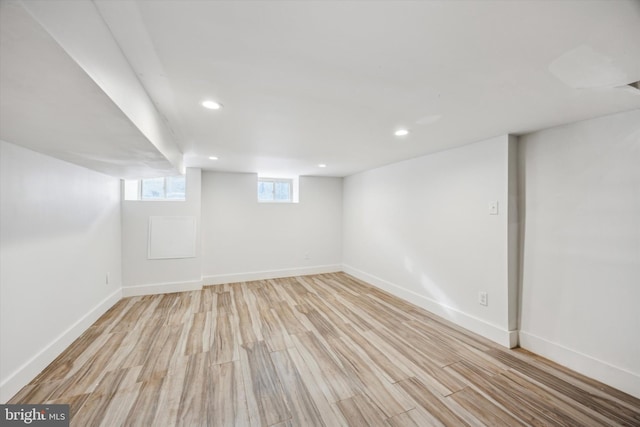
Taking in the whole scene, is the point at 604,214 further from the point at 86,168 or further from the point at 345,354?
the point at 86,168

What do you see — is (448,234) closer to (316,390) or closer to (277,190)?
(316,390)

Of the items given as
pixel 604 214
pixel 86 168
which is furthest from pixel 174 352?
pixel 604 214

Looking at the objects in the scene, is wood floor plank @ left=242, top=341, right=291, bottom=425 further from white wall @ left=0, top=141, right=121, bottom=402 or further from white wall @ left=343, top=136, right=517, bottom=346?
white wall @ left=343, top=136, right=517, bottom=346

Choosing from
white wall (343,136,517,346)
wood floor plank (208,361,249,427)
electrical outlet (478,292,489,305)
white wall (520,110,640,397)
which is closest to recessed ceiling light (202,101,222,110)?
wood floor plank (208,361,249,427)

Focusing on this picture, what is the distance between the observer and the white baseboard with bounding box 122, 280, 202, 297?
11.9 feet

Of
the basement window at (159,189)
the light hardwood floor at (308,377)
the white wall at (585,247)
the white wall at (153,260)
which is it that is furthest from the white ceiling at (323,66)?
the basement window at (159,189)

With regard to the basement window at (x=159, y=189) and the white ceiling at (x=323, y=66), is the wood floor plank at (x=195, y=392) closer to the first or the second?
the white ceiling at (x=323, y=66)

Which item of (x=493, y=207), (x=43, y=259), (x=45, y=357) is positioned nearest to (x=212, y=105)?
(x=43, y=259)

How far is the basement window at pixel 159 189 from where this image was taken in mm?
3889

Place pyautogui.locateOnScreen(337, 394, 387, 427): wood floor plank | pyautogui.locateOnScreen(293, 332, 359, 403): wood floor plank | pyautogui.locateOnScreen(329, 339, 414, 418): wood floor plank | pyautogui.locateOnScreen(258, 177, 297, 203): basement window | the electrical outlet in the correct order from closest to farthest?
pyautogui.locateOnScreen(337, 394, 387, 427): wood floor plank < pyautogui.locateOnScreen(329, 339, 414, 418): wood floor plank < pyautogui.locateOnScreen(293, 332, 359, 403): wood floor plank < the electrical outlet < pyautogui.locateOnScreen(258, 177, 297, 203): basement window

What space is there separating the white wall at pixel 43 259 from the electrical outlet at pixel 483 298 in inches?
154

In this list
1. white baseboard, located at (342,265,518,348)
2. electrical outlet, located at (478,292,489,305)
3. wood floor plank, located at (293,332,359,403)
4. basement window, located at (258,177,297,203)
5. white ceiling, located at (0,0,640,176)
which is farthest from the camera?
basement window, located at (258,177,297,203)

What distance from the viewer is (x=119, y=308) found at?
126 inches

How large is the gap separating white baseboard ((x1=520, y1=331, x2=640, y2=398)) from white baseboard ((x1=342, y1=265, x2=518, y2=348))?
0.46 feet
